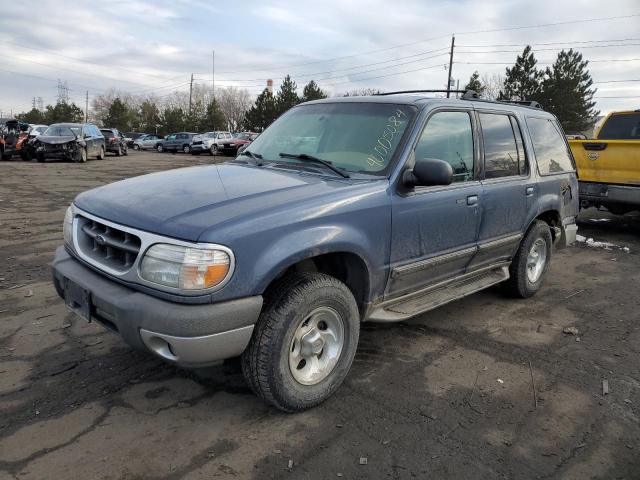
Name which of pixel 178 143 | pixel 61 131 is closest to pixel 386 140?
pixel 61 131

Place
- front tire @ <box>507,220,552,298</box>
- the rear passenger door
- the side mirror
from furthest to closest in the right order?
front tire @ <box>507,220,552,298</box>, the rear passenger door, the side mirror

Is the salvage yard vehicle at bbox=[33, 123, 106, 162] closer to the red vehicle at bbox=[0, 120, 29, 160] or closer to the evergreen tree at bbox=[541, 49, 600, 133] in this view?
the red vehicle at bbox=[0, 120, 29, 160]

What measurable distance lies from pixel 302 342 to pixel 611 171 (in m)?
7.04

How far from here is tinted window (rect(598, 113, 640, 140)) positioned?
351 inches

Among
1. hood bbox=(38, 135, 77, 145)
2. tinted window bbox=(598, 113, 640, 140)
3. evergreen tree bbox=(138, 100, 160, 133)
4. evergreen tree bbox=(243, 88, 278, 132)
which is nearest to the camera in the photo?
tinted window bbox=(598, 113, 640, 140)

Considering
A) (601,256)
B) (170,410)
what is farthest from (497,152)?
(601,256)

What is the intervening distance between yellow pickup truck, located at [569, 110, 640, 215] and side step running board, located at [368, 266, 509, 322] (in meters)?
4.36

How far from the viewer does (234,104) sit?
97250 mm

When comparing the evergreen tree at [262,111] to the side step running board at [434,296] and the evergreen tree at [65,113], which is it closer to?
the evergreen tree at [65,113]

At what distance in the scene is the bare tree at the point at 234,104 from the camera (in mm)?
94688

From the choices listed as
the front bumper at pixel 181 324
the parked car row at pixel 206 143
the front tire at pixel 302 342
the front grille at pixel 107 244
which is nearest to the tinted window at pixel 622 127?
the front tire at pixel 302 342

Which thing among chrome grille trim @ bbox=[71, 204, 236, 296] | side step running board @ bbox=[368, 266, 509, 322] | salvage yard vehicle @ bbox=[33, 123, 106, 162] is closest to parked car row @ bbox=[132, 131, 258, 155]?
salvage yard vehicle @ bbox=[33, 123, 106, 162]

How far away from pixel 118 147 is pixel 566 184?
90.4ft

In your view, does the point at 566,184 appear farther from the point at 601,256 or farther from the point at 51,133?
the point at 51,133
